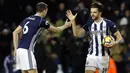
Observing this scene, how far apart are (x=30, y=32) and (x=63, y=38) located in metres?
7.05

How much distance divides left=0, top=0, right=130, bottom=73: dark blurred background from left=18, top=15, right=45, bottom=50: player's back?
4.90 metres

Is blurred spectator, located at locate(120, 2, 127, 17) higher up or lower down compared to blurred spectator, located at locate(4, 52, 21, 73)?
higher up

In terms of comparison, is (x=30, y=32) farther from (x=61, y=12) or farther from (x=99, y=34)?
(x=61, y=12)

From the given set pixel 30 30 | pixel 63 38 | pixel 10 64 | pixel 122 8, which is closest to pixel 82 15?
pixel 63 38

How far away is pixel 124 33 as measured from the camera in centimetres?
1822

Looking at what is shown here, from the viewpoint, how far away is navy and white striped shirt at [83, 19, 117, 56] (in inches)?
441

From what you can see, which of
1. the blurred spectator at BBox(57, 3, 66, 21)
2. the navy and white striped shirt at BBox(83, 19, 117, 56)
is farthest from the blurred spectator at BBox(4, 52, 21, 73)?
the navy and white striped shirt at BBox(83, 19, 117, 56)

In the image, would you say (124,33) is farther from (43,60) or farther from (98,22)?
(98,22)

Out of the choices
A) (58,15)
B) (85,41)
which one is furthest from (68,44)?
(58,15)

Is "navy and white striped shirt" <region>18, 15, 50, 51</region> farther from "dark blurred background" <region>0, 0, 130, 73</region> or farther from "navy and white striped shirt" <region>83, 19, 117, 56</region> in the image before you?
"dark blurred background" <region>0, 0, 130, 73</region>

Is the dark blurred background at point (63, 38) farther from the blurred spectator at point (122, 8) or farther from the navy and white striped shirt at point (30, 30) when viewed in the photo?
the navy and white striped shirt at point (30, 30)

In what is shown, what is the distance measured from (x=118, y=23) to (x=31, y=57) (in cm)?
802

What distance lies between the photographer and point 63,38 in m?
18.4

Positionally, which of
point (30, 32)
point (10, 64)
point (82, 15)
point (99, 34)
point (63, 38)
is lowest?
point (10, 64)
